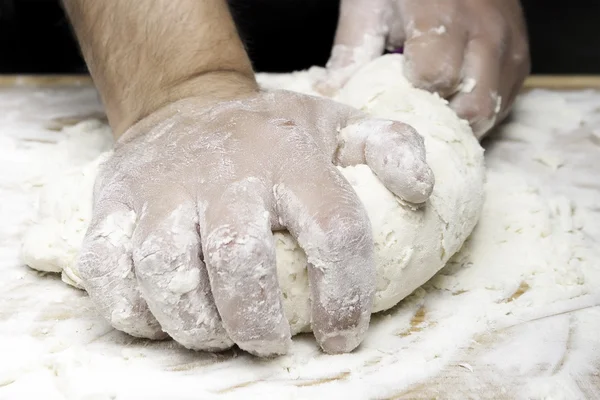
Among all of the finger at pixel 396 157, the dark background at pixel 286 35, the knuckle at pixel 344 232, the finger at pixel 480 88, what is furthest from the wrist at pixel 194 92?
the dark background at pixel 286 35

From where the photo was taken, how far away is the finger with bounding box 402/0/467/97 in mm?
1224

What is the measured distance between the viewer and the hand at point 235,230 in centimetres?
76

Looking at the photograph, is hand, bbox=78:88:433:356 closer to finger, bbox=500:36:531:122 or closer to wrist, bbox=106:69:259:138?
wrist, bbox=106:69:259:138

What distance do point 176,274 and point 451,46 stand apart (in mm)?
759

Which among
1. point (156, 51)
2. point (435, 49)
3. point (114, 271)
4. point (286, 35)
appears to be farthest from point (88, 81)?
point (114, 271)

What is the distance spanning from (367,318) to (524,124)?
3.39 ft

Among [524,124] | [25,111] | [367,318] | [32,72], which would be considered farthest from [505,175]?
[32,72]

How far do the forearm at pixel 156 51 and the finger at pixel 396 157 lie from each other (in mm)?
245

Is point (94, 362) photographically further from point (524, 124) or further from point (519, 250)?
point (524, 124)

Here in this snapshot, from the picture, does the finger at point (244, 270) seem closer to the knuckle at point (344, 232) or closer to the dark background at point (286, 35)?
the knuckle at point (344, 232)

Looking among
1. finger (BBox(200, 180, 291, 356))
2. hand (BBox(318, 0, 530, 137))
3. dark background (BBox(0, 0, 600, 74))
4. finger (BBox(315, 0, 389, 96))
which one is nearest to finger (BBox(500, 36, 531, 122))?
hand (BBox(318, 0, 530, 137))

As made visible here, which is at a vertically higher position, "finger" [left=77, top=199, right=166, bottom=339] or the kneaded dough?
"finger" [left=77, top=199, right=166, bottom=339]

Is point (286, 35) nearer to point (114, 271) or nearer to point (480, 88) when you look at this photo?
point (480, 88)

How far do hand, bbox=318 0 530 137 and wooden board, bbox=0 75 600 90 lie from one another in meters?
0.58
